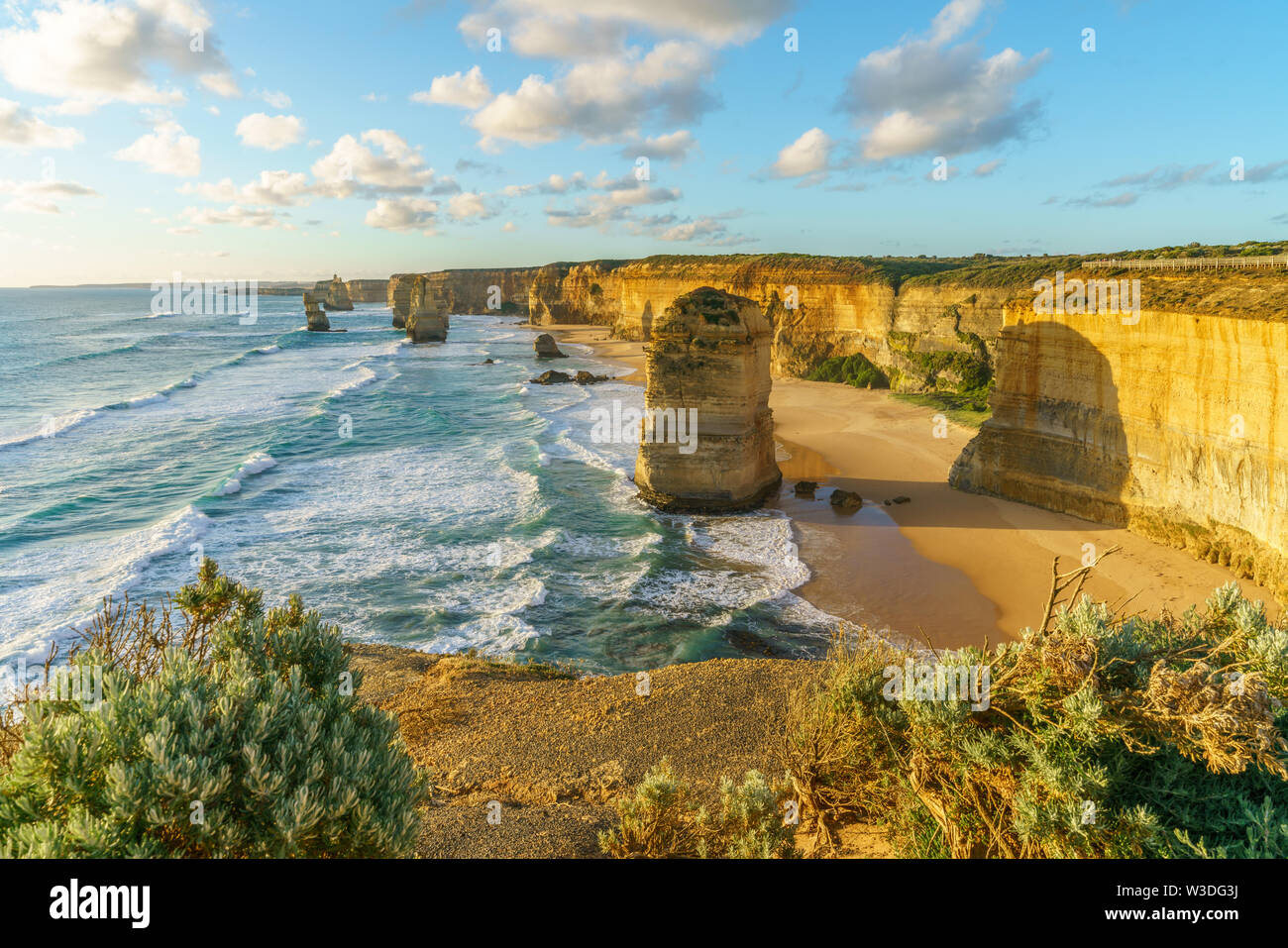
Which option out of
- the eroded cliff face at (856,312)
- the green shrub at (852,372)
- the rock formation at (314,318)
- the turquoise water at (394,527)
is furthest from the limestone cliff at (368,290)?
the green shrub at (852,372)

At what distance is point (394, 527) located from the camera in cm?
2330

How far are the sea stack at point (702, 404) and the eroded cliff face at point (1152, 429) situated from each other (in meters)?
8.37

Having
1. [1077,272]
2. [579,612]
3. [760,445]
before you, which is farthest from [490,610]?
[1077,272]

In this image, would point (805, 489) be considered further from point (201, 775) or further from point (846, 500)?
point (201, 775)

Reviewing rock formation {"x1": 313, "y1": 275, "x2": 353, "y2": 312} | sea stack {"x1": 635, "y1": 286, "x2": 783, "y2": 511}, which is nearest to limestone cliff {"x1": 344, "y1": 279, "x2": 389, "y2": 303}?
rock formation {"x1": 313, "y1": 275, "x2": 353, "y2": 312}

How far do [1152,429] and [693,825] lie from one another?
18.1 metres

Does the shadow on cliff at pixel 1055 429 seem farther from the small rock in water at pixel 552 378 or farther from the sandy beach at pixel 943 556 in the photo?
the small rock in water at pixel 552 378

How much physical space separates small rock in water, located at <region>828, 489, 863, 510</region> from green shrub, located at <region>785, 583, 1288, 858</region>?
18.1 metres

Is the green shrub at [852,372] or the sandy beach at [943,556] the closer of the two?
the sandy beach at [943,556]

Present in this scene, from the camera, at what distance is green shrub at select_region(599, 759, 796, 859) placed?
22.9ft

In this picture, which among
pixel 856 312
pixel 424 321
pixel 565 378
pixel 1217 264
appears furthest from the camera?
pixel 424 321

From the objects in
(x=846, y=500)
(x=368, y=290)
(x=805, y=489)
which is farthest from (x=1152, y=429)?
(x=368, y=290)

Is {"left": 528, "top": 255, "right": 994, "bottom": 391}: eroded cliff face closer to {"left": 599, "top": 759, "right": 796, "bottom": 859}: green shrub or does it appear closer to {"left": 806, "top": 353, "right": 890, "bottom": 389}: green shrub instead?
{"left": 806, "top": 353, "right": 890, "bottom": 389}: green shrub

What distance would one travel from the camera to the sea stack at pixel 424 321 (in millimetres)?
84938
